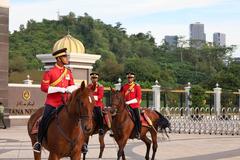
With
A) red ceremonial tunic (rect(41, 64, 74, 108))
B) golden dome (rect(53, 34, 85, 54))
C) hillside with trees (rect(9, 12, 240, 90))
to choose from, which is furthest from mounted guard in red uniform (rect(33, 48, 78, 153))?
hillside with trees (rect(9, 12, 240, 90))

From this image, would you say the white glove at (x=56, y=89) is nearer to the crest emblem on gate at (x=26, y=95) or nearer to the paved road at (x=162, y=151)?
the paved road at (x=162, y=151)

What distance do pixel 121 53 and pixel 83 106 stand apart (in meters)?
78.8

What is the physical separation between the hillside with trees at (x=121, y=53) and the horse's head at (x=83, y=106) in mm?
45405

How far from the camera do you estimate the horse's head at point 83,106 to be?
6.88m

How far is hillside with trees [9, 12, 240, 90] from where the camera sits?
60.8m

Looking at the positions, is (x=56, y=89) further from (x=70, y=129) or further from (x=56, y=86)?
(x=70, y=129)

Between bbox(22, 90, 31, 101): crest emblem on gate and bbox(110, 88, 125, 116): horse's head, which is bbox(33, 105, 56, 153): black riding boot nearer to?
bbox(110, 88, 125, 116): horse's head

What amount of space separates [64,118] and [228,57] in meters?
74.3

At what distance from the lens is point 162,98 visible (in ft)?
125

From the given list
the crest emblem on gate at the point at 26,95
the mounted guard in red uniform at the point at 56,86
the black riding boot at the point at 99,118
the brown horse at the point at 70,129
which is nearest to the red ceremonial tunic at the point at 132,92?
the black riding boot at the point at 99,118

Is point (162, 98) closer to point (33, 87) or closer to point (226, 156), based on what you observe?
point (33, 87)

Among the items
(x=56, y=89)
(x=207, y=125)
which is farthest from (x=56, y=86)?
(x=207, y=125)

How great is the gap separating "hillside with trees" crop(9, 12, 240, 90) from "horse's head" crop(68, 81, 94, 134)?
149 feet

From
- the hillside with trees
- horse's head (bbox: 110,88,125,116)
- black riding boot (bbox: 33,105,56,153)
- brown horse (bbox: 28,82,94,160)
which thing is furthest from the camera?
the hillside with trees
